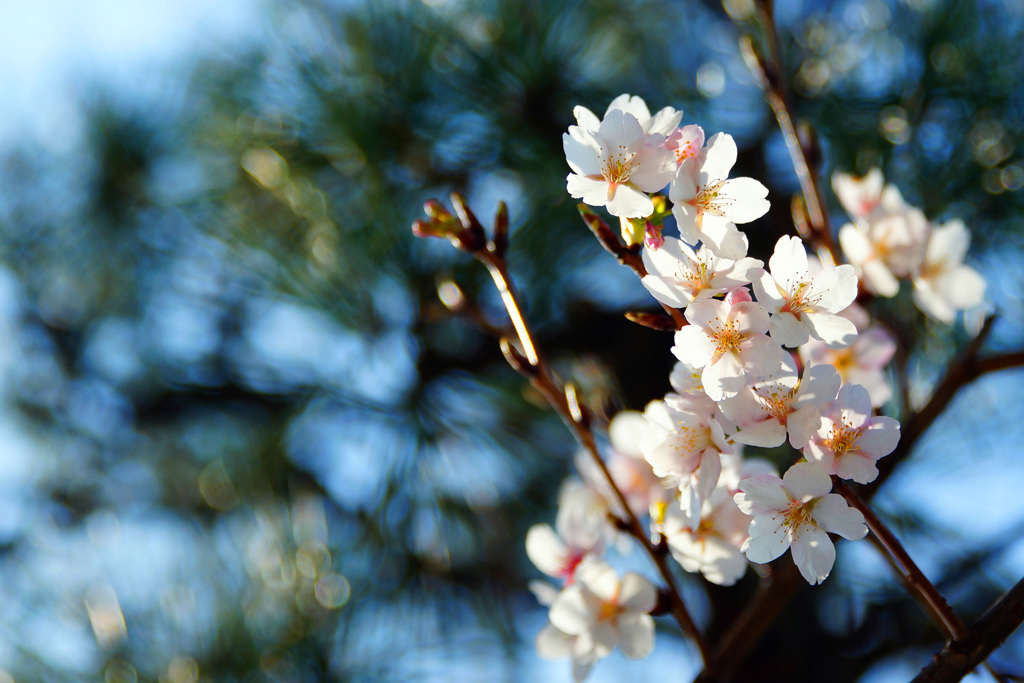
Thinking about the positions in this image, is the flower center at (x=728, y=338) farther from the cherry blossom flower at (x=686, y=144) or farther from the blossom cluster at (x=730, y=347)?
the cherry blossom flower at (x=686, y=144)

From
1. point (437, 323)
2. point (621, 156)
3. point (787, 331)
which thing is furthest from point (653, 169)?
point (437, 323)

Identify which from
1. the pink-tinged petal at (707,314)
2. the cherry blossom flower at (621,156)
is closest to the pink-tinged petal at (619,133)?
the cherry blossom flower at (621,156)

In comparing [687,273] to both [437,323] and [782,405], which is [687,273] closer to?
[782,405]

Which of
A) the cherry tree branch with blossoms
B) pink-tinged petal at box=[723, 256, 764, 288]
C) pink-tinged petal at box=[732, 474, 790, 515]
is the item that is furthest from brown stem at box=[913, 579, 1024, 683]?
pink-tinged petal at box=[723, 256, 764, 288]

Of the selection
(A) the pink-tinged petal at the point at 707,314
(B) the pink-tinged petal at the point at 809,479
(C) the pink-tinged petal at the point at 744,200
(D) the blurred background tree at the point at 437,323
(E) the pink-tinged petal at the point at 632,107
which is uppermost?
(E) the pink-tinged petal at the point at 632,107

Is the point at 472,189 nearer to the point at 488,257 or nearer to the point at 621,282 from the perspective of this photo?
the point at 621,282

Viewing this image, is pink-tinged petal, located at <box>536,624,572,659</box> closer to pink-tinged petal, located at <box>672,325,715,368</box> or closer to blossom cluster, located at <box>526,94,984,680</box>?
blossom cluster, located at <box>526,94,984,680</box>
